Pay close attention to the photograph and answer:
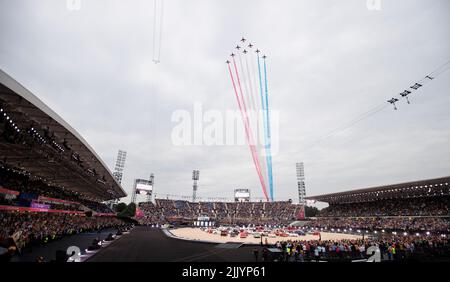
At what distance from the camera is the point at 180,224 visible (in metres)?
72.2

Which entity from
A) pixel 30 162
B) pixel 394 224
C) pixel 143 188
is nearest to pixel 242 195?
pixel 143 188

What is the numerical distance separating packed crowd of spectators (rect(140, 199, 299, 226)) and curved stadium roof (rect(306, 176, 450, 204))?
2438 cm

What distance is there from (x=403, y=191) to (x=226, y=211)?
6101 cm

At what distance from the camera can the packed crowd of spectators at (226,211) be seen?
82.2 meters

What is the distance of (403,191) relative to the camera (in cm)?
5266

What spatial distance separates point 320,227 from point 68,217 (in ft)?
203

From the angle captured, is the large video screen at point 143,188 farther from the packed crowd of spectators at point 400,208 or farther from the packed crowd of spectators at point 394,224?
the packed crowd of spectators at point 400,208

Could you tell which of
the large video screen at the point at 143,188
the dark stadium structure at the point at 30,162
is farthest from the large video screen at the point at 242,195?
the dark stadium structure at the point at 30,162

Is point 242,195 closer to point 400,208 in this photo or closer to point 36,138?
point 400,208
